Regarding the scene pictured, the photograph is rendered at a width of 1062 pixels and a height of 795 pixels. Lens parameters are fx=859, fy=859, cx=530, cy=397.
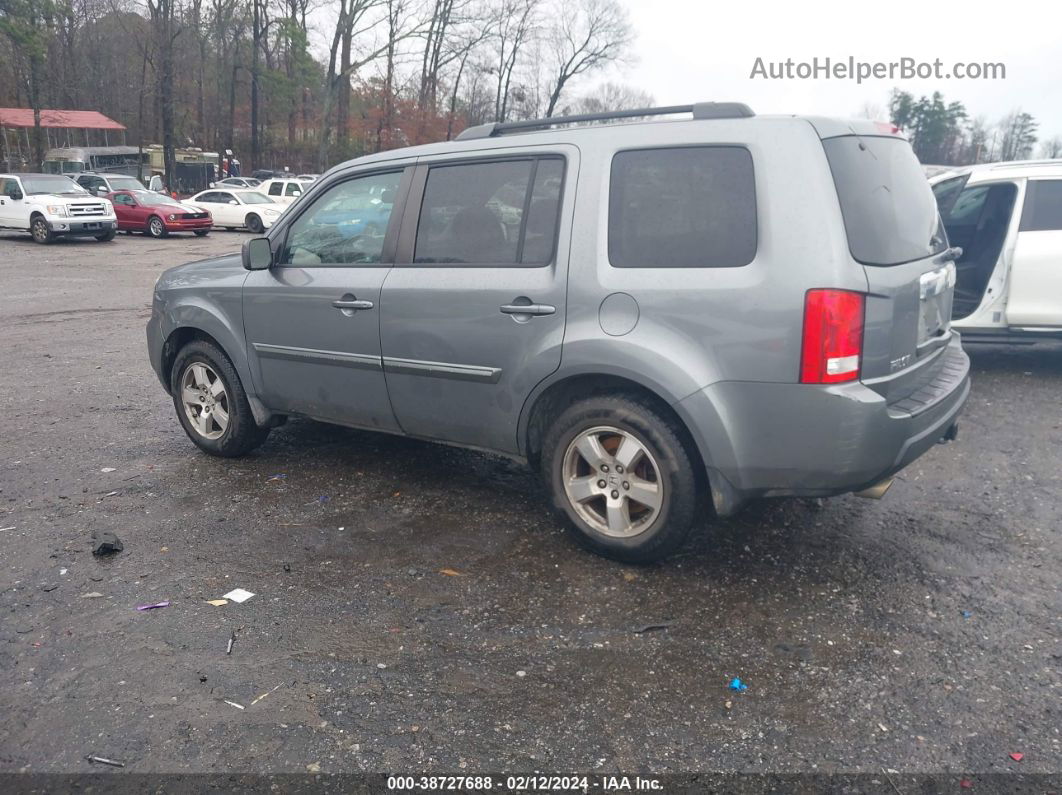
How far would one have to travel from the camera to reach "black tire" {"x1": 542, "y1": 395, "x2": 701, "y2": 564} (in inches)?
144

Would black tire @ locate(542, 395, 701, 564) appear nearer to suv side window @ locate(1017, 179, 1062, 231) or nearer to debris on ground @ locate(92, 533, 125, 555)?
debris on ground @ locate(92, 533, 125, 555)

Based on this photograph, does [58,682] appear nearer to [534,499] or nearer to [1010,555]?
[534,499]

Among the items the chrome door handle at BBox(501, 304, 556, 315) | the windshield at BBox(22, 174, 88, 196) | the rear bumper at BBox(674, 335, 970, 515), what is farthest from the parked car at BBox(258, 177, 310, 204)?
the rear bumper at BBox(674, 335, 970, 515)

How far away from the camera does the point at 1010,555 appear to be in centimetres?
408

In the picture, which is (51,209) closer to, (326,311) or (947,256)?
(326,311)

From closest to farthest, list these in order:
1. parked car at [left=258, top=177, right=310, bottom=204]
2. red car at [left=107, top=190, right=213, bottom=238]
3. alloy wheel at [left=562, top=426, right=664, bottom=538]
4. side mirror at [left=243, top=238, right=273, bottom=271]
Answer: alloy wheel at [left=562, top=426, right=664, bottom=538], side mirror at [left=243, top=238, right=273, bottom=271], red car at [left=107, top=190, right=213, bottom=238], parked car at [left=258, top=177, right=310, bottom=204]

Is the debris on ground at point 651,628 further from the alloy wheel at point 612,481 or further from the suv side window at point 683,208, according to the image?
the suv side window at point 683,208

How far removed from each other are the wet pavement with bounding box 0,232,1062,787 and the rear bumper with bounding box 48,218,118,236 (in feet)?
65.1

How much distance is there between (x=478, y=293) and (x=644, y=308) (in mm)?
886

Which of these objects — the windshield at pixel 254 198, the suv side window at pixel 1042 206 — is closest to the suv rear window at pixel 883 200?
the suv side window at pixel 1042 206

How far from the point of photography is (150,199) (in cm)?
2627

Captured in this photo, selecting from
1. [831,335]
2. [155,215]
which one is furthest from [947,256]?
[155,215]

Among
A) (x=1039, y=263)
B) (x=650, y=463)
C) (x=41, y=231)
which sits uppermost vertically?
(x=1039, y=263)

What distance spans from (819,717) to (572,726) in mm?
818
